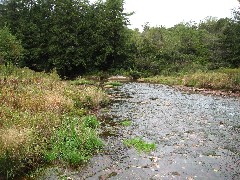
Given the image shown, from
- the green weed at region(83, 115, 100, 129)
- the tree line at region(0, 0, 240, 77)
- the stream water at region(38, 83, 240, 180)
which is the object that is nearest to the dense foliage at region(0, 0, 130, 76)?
the tree line at region(0, 0, 240, 77)

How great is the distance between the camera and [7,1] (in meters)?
44.8

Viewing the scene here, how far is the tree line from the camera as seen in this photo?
134 ft

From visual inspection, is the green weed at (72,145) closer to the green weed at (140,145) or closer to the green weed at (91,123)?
the green weed at (140,145)

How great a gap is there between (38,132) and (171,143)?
451 cm

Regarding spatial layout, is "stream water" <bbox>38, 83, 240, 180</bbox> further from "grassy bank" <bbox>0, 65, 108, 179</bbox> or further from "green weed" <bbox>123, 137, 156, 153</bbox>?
"grassy bank" <bbox>0, 65, 108, 179</bbox>

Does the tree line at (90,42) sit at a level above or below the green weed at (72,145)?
above

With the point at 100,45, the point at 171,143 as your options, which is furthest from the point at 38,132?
the point at 100,45

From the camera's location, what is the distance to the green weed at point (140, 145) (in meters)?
9.30

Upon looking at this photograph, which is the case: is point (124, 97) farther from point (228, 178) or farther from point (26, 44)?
point (26, 44)

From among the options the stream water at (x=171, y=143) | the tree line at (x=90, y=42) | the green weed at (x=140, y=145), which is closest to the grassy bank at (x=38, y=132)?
the stream water at (x=171, y=143)

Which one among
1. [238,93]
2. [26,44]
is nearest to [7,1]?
[26,44]

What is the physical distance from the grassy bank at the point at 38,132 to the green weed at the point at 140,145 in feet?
3.27

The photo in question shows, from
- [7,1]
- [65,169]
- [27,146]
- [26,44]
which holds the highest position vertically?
[7,1]

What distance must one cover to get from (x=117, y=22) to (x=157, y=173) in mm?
36565
